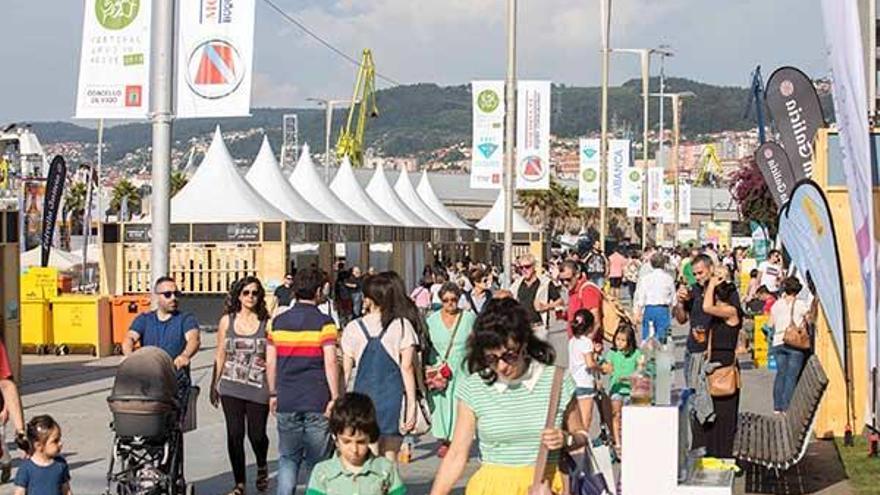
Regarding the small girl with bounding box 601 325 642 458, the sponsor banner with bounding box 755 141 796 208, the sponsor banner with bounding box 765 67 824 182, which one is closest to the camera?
the small girl with bounding box 601 325 642 458

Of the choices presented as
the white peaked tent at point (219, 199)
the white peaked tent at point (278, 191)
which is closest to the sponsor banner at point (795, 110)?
the white peaked tent at point (219, 199)

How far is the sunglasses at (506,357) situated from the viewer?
6.40m

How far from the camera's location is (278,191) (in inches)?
1403

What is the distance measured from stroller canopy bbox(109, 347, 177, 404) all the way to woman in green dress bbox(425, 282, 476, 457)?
9.79ft

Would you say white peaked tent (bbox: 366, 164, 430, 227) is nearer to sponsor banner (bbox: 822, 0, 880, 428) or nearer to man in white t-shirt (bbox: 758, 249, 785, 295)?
man in white t-shirt (bbox: 758, 249, 785, 295)

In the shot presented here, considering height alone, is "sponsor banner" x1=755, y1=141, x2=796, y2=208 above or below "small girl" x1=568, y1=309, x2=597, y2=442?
above

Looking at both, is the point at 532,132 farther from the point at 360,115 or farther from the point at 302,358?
the point at 360,115

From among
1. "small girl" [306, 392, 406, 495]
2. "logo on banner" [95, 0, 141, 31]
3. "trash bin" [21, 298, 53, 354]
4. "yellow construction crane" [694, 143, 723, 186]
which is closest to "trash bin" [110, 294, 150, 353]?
"trash bin" [21, 298, 53, 354]

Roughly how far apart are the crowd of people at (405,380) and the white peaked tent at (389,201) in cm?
2958

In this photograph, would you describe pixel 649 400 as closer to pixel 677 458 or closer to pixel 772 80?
pixel 677 458

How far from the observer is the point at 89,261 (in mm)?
44188

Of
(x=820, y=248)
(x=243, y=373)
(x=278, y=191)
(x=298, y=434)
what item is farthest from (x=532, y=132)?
(x=298, y=434)

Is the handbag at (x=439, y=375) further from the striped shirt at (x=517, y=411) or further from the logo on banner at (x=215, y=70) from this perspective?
the striped shirt at (x=517, y=411)

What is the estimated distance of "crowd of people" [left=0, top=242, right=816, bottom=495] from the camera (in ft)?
21.2
